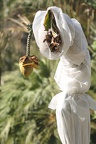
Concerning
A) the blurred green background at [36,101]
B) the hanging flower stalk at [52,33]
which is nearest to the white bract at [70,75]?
the hanging flower stalk at [52,33]

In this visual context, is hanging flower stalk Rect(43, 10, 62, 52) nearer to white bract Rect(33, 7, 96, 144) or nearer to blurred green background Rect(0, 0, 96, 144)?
white bract Rect(33, 7, 96, 144)

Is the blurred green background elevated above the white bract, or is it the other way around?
the white bract

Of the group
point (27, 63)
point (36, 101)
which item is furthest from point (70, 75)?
point (36, 101)

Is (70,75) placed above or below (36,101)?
above

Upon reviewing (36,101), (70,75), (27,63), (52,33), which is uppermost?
(52,33)

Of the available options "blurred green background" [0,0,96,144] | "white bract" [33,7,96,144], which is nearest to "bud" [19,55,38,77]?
"white bract" [33,7,96,144]

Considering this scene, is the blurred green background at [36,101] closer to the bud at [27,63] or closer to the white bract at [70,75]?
the white bract at [70,75]

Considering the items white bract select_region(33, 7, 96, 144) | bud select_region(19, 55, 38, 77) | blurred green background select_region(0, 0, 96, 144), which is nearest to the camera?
white bract select_region(33, 7, 96, 144)

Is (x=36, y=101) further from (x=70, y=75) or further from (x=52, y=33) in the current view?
(x=52, y=33)

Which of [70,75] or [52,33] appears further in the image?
[70,75]
